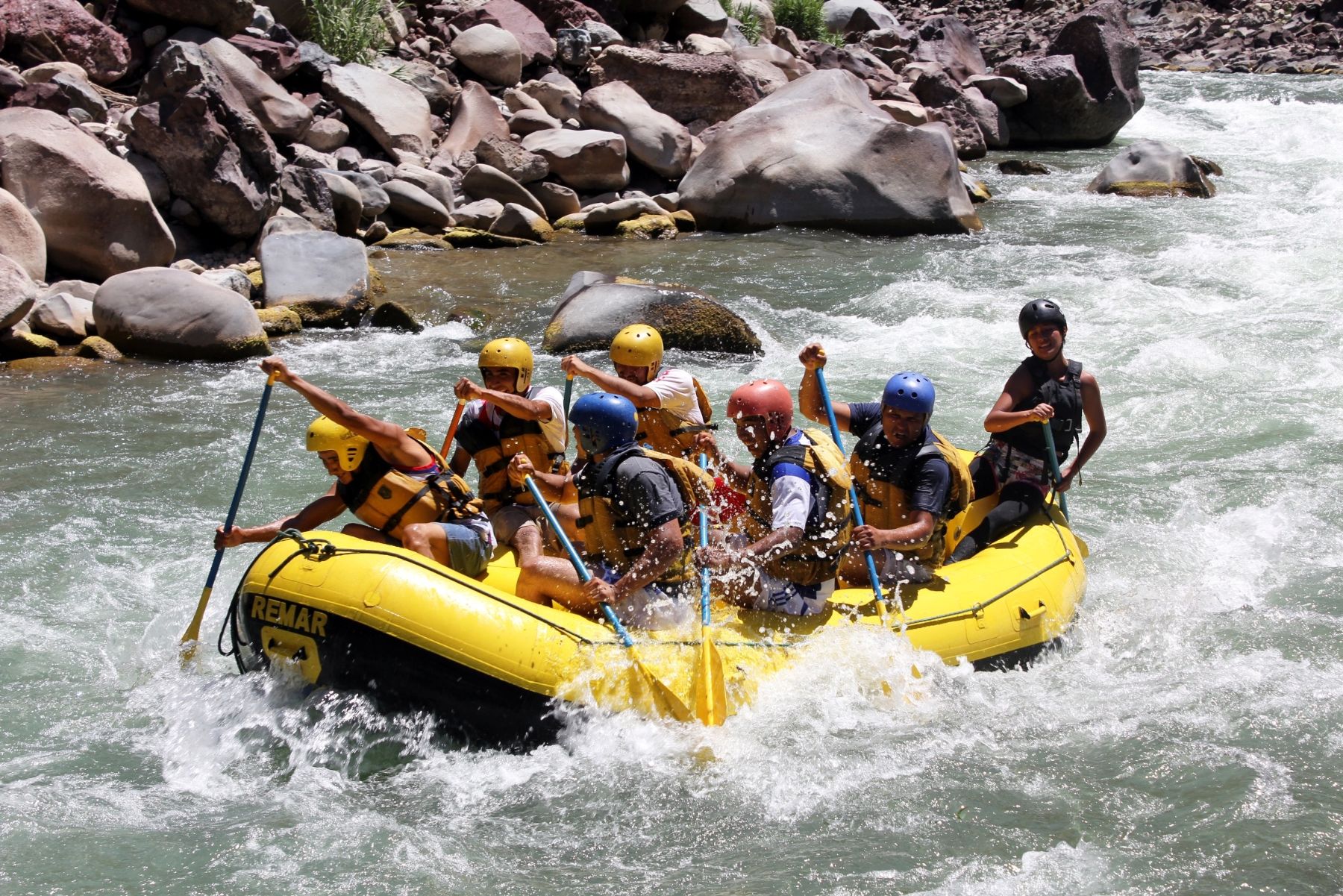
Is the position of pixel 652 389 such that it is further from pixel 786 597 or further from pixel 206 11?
pixel 206 11

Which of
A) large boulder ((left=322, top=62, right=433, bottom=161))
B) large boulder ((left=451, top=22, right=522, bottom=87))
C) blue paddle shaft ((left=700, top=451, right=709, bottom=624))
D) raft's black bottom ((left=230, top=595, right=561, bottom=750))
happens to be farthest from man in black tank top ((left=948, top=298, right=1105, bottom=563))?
large boulder ((left=451, top=22, right=522, bottom=87))

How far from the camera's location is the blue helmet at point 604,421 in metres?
4.38

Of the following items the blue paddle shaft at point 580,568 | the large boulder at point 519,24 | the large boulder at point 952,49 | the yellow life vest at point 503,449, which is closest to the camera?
the blue paddle shaft at point 580,568

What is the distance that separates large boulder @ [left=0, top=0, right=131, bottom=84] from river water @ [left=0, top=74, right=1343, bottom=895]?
5.63m

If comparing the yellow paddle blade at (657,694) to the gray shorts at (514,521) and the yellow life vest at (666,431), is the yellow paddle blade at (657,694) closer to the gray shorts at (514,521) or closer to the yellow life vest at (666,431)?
the gray shorts at (514,521)

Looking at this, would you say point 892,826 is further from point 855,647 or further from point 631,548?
point 631,548

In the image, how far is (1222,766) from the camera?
4504 millimetres

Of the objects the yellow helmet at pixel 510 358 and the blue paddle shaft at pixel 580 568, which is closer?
the blue paddle shaft at pixel 580 568

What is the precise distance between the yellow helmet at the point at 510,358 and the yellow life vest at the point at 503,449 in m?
0.17

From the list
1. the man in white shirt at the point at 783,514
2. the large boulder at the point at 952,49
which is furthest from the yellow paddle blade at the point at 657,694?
the large boulder at the point at 952,49

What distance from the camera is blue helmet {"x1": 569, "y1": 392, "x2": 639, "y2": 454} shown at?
4.38m

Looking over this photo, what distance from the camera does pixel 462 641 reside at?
4.31 m

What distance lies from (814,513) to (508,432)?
60.0 inches

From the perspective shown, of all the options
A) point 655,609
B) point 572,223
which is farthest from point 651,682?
point 572,223
